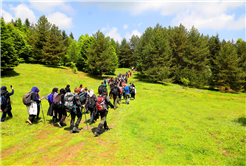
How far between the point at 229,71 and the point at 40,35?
60.7m

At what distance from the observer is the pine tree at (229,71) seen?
36791mm

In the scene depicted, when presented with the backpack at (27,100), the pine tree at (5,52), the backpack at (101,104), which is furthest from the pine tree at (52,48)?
the backpack at (101,104)

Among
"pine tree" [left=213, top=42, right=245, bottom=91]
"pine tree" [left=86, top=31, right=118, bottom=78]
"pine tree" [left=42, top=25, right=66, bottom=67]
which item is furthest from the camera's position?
"pine tree" [left=42, top=25, right=66, bottom=67]

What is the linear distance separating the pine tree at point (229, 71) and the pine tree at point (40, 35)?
5658cm

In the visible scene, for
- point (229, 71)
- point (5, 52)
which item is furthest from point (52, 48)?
point (229, 71)

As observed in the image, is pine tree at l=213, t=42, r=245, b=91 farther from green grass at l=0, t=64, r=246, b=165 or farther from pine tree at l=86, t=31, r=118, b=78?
green grass at l=0, t=64, r=246, b=165

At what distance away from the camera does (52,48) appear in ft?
141

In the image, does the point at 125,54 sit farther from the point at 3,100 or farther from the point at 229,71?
the point at 3,100

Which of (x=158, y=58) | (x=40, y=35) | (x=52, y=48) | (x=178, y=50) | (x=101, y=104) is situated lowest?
(x=101, y=104)

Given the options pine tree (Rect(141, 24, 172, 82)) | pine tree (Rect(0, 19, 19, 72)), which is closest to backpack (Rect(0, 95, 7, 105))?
pine tree (Rect(0, 19, 19, 72))

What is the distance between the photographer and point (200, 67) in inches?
1747

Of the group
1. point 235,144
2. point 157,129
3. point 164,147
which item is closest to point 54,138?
point 164,147

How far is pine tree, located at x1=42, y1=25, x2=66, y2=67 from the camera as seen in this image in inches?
1658

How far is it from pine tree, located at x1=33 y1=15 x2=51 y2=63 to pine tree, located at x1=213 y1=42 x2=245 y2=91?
56585 mm
